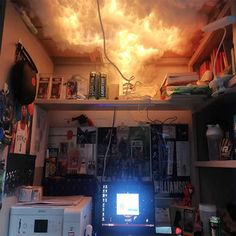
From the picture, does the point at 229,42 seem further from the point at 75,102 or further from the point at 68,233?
the point at 68,233

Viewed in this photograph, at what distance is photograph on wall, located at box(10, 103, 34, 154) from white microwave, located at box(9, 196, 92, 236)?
0.96 feet

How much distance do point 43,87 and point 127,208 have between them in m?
0.88

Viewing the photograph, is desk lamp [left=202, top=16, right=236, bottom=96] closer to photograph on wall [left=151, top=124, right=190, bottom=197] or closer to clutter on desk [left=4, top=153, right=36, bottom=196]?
photograph on wall [left=151, top=124, right=190, bottom=197]

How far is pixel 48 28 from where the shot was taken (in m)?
1.42

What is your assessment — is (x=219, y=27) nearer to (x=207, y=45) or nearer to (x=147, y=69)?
(x=207, y=45)

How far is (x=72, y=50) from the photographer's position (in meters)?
1.72

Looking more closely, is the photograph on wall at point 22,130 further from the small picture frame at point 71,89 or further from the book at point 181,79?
the book at point 181,79

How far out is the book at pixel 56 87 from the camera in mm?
1490

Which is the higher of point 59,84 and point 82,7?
point 82,7

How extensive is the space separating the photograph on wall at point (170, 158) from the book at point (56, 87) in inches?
27.5

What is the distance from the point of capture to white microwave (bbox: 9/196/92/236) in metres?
1.08

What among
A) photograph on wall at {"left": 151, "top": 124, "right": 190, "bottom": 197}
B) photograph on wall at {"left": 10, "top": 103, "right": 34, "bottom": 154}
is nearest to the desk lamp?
photograph on wall at {"left": 151, "top": 124, "right": 190, "bottom": 197}

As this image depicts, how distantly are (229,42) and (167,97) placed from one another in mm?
431

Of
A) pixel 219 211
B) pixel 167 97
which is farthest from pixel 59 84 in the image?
pixel 219 211
